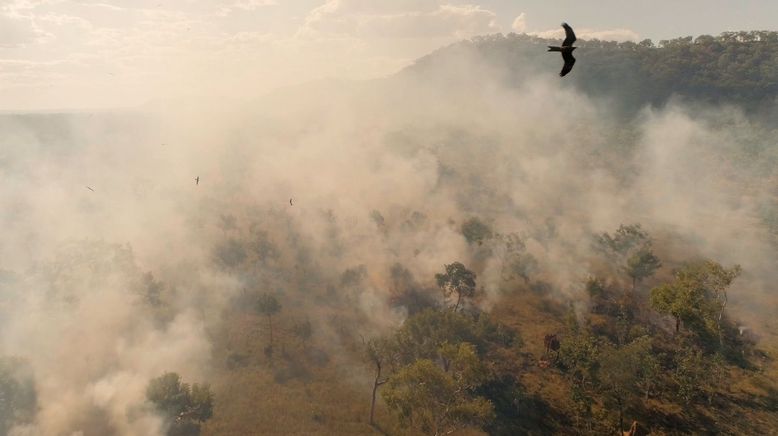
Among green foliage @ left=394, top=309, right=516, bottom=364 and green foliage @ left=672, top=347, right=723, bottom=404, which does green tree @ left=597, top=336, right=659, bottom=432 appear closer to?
green foliage @ left=672, top=347, right=723, bottom=404

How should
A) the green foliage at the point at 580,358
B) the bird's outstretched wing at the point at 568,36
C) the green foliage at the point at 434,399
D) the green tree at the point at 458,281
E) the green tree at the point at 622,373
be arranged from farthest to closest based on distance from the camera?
the green tree at the point at 458,281 < the green foliage at the point at 580,358 < the green tree at the point at 622,373 < the green foliage at the point at 434,399 < the bird's outstretched wing at the point at 568,36

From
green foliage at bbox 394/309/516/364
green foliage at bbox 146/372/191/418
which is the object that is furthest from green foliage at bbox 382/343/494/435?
green foliage at bbox 146/372/191/418

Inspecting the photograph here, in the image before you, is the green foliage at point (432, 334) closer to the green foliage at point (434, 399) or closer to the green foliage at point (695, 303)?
the green foliage at point (434, 399)

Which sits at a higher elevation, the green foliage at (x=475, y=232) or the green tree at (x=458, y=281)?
the green foliage at (x=475, y=232)

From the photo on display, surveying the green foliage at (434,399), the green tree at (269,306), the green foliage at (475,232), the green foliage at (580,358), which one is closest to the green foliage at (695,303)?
the green foliage at (580,358)

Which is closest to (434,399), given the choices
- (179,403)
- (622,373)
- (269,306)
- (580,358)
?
(580,358)

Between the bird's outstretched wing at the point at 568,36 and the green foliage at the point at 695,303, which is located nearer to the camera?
the bird's outstretched wing at the point at 568,36

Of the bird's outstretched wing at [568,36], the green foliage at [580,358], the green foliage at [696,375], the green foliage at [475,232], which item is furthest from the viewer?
the green foliage at [475,232]
